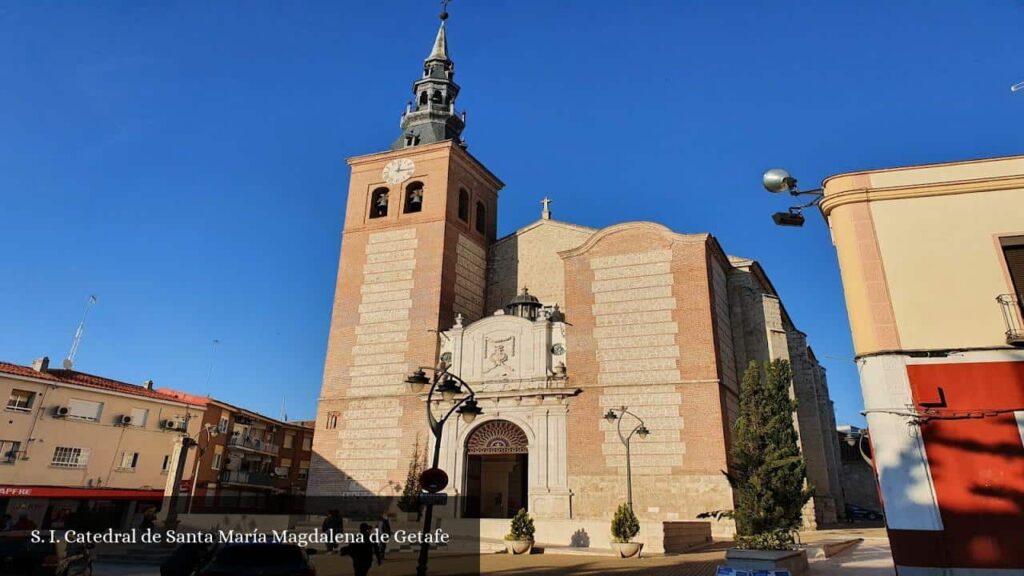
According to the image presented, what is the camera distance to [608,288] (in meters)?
26.3

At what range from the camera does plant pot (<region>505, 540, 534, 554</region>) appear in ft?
58.0

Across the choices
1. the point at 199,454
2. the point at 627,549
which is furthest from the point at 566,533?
the point at 199,454

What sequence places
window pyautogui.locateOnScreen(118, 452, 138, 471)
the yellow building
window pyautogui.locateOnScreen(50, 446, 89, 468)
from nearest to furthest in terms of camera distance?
the yellow building, window pyautogui.locateOnScreen(50, 446, 89, 468), window pyautogui.locateOnScreen(118, 452, 138, 471)

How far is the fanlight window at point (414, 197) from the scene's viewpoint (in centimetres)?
3103

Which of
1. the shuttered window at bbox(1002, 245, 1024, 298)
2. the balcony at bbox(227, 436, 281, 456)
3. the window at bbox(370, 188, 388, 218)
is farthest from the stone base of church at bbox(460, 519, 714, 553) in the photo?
the balcony at bbox(227, 436, 281, 456)

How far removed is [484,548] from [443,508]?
623 cm

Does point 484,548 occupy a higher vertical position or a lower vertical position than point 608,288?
lower

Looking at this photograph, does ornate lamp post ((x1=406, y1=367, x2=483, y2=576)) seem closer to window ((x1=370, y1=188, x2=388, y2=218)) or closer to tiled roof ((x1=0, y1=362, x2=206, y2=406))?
window ((x1=370, y1=188, x2=388, y2=218))

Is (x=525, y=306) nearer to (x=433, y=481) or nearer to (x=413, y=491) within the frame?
(x=413, y=491)

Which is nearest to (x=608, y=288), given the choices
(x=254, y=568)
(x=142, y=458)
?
(x=254, y=568)

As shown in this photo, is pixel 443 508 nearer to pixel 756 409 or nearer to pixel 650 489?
pixel 650 489

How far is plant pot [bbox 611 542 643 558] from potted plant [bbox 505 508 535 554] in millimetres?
2412

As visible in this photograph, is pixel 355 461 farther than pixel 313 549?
Yes

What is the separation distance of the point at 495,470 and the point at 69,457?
732 inches
